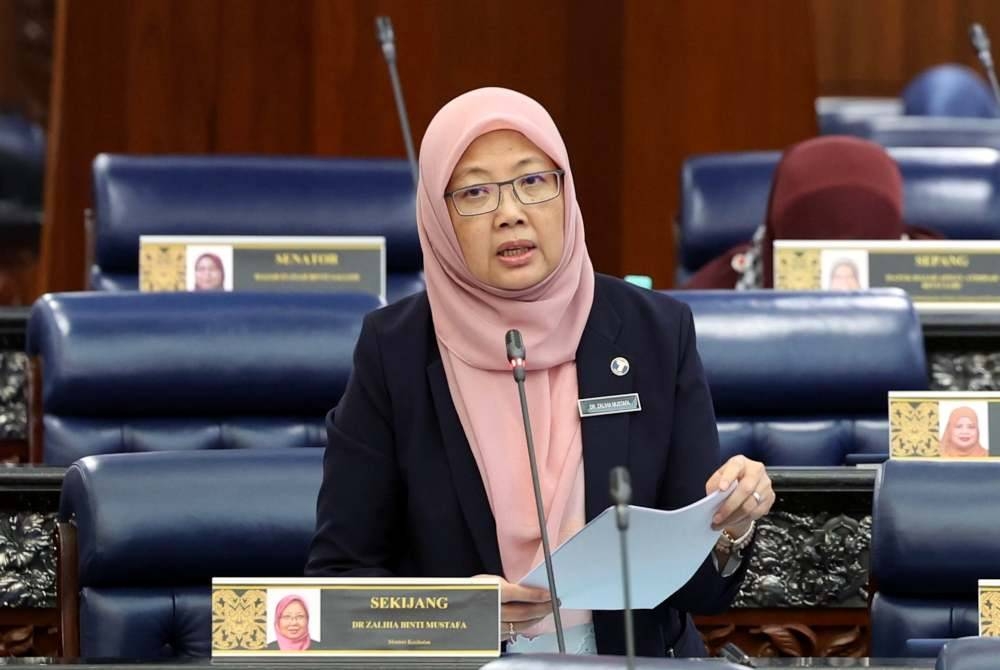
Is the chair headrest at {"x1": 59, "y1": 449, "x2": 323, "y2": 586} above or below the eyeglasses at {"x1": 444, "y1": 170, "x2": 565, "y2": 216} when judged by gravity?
below

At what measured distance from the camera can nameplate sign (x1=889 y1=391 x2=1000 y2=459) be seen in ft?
7.85

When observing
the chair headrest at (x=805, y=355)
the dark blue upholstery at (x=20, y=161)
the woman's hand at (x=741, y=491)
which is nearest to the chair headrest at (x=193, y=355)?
the chair headrest at (x=805, y=355)

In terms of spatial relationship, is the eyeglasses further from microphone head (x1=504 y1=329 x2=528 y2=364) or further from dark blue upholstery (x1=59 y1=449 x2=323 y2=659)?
dark blue upholstery (x1=59 y1=449 x2=323 y2=659)

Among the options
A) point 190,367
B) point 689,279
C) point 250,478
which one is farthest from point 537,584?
point 689,279

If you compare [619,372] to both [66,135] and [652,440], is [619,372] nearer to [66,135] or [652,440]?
[652,440]

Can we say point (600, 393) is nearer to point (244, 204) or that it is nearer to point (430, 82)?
point (244, 204)

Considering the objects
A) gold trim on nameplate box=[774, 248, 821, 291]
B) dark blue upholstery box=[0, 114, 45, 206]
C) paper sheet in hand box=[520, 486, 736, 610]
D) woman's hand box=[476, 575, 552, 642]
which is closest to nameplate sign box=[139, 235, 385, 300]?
gold trim on nameplate box=[774, 248, 821, 291]

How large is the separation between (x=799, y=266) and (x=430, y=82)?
1405 millimetres

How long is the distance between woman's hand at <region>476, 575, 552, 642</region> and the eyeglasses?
42cm

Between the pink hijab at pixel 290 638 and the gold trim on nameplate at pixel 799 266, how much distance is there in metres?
1.92

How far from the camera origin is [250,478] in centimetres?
212

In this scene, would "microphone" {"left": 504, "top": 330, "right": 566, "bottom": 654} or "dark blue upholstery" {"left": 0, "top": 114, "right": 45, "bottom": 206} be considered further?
"dark blue upholstery" {"left": 0, "top": 114, "right": 45, "bottom": 206}

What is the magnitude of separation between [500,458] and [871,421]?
119 cm

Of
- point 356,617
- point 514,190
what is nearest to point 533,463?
point 356,617
